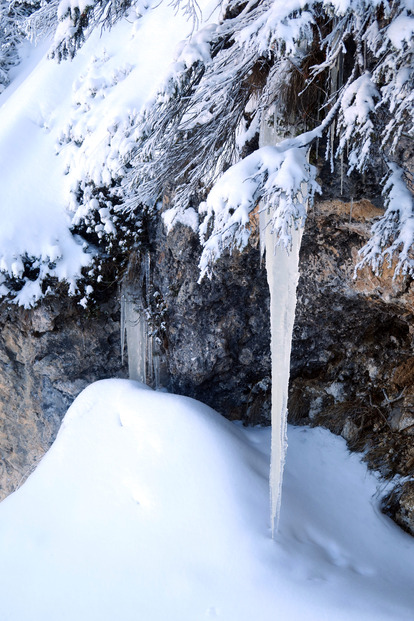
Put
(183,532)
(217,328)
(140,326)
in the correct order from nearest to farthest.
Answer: (183,532)
(217,328)
(140,326)

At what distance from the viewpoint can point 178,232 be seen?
4676 millimetres

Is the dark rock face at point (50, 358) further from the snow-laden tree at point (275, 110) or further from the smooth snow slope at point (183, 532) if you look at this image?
the snow-laden tree at point (275, 110)

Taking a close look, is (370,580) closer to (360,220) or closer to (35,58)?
(360,220)

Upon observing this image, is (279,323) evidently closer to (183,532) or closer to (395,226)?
(395,226)

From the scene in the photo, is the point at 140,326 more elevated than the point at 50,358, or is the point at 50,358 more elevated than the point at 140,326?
the point at 140,326

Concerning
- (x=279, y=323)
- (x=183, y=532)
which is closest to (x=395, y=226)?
(x=279, y=323)

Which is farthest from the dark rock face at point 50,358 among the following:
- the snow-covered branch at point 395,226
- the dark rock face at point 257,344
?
the snow-covered branch at point 395,226

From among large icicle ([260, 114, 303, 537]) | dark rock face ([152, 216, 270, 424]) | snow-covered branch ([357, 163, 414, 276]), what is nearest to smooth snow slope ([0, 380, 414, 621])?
large icicle ([260, 114, 303, 537])

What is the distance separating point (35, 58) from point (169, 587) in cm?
951

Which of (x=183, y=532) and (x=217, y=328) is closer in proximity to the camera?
(x=183, y=532)

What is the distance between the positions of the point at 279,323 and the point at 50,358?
3121mm

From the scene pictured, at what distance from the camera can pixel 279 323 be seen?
3211mm

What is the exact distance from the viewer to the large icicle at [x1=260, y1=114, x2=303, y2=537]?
3113 millimetres

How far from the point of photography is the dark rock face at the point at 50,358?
5.31 m
